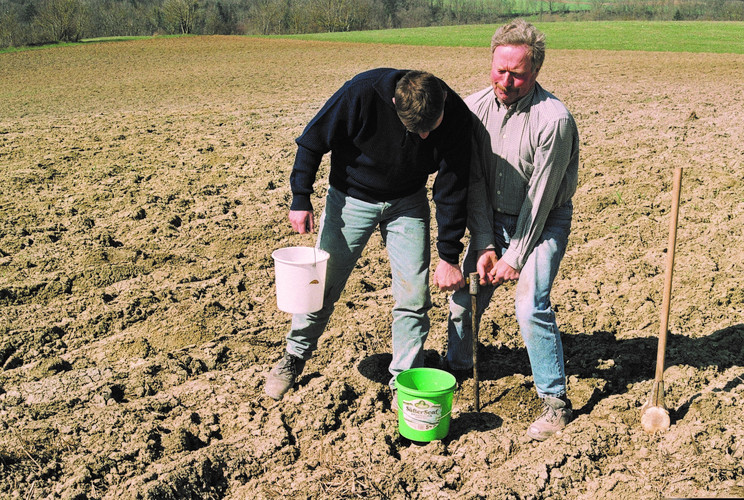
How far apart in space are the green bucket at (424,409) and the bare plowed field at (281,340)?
0.09 meters

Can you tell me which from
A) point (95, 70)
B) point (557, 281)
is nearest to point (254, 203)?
point (557, 281)

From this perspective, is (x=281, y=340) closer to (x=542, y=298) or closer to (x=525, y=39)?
(x=542, y=298)

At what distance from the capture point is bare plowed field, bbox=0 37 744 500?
135 inches

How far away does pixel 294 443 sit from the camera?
147 inches

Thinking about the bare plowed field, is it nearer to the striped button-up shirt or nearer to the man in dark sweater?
the man in dark sweater

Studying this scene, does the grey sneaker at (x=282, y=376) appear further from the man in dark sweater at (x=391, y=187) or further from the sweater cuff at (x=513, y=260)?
the sweater cuff at (x=513, y=260)

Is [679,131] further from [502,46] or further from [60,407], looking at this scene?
[60,407]

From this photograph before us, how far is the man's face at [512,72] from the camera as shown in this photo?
10.6 ft

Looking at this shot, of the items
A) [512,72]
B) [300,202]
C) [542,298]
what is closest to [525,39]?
[512,72]

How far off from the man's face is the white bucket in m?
1.23

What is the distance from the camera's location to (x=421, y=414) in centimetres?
354

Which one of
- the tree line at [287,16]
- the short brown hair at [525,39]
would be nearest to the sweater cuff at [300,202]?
the short brown hair at [525,39]

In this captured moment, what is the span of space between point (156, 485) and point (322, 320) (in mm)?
1248

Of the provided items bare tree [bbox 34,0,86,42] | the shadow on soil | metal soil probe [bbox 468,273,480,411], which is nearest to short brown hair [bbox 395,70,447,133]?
metal soil probe [bbox 468,273,480,411]
